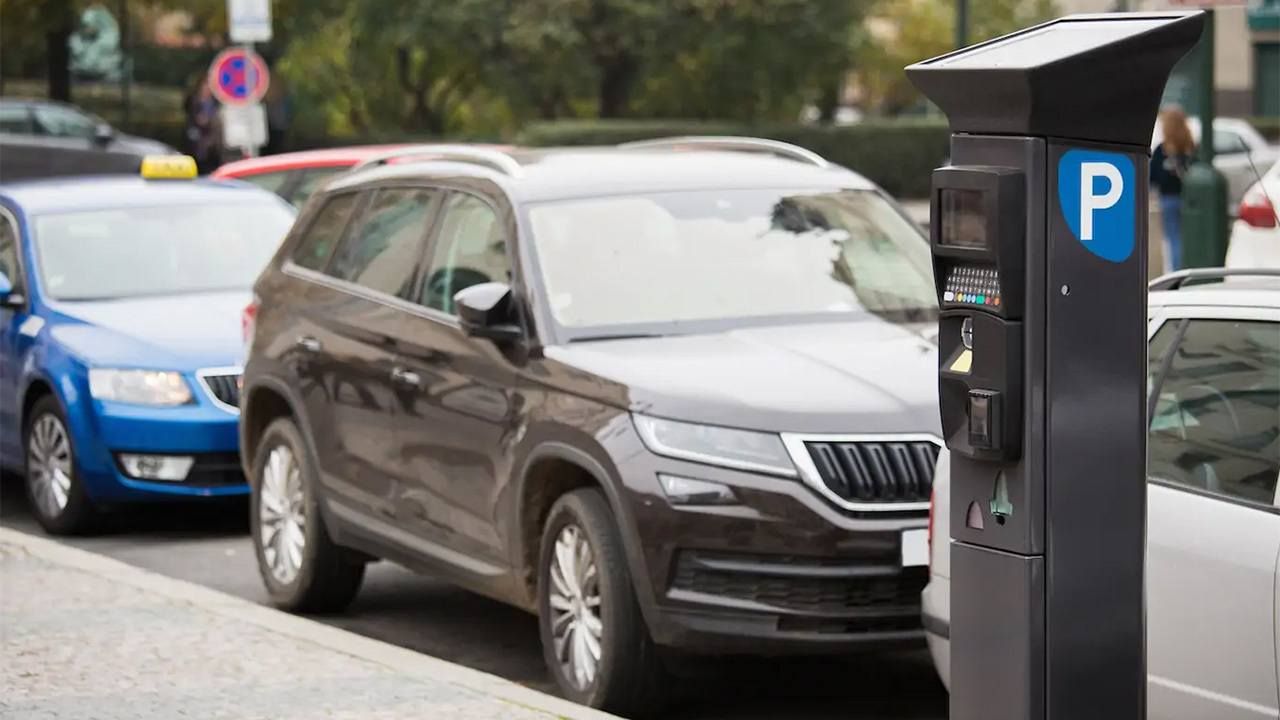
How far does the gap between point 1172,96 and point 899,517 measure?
3274 cm

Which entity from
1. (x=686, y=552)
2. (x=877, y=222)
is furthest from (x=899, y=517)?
(x=877, y=222)

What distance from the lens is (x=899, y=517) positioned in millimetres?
6434

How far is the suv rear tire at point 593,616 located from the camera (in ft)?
21.5

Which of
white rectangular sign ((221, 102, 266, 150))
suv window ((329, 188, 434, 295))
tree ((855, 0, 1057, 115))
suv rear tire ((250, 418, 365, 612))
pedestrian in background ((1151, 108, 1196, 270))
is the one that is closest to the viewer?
suv window ((329, 188, 434, 295))

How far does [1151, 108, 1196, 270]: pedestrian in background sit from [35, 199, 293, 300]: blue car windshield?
10192mm

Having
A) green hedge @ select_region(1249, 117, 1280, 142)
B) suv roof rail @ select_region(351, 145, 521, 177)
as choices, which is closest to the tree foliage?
green hedge @ select_region(1249, 117, 1280, 142)

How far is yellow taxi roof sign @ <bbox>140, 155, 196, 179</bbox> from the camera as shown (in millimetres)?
12625

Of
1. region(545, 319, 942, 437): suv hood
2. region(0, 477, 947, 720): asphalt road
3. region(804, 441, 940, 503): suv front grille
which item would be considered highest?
region(545, 319, 942, 437): suv hood

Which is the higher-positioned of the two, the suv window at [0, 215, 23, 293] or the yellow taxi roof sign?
the yellow taxi roof sign

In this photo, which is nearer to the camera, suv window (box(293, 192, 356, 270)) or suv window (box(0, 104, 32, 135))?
suv window (box(293, 192, 356, 270))

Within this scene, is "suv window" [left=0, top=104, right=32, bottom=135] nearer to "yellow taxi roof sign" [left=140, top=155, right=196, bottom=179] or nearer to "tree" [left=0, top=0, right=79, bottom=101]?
"tree" [left=0, top=0, right=79, bottom=101]

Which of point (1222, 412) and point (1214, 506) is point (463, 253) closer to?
point (1222, 412)

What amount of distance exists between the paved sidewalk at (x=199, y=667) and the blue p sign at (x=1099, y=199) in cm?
227

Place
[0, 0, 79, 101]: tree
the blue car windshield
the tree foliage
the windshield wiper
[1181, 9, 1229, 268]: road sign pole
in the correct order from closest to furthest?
the windshield wiper, the blue car windshield, [1181, 9, 1229, 268]: road sign pole, the tree foliage, [0, 0, 79, 101]: tree
